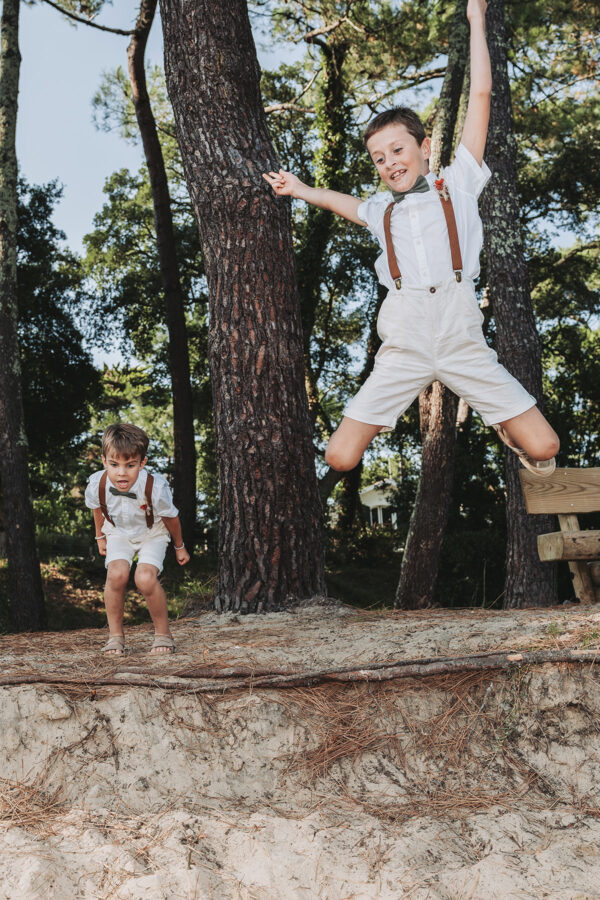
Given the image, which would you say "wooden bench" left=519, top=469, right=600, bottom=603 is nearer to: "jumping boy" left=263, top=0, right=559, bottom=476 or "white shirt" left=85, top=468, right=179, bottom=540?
"jumping boy" left=263, top=0, right=559, bottom=476

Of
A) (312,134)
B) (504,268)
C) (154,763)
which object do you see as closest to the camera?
(154,763)

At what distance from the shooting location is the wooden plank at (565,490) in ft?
19.0

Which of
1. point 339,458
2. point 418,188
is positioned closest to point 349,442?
point 339,458

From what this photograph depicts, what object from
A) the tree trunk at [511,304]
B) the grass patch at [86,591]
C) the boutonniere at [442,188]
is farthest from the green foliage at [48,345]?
the boutonniere at [442,188]

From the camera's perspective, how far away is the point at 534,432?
12.7 ft

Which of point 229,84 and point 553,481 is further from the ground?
point 229,84

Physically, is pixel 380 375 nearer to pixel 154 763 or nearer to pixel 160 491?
pixel 160 491

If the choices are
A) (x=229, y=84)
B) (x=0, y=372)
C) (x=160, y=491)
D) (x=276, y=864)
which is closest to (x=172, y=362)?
(x=0, y=372)

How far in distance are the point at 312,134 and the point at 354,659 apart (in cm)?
1745

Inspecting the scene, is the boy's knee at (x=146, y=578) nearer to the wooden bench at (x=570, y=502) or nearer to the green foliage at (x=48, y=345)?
the wooden bench at (x=570, y=502)

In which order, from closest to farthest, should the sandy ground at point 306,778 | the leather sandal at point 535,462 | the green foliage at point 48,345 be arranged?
the sandy ground at point 306,778
the leather sandal at point 535,462
the green foliage at point 48,345

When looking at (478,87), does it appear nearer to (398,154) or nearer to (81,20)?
(398,154)

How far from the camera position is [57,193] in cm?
1667

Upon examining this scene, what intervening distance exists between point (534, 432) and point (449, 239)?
101cm
